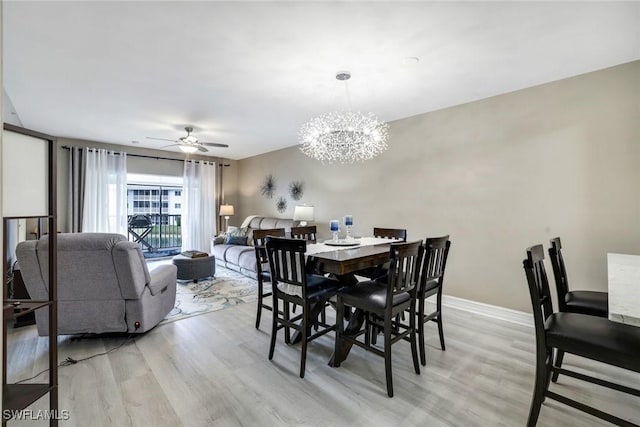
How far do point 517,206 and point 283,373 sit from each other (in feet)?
9.48

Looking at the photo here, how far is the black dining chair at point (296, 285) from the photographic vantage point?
84.9 inches

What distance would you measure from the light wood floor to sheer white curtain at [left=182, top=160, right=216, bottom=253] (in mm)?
3880

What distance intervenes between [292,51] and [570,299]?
2873 millimetres

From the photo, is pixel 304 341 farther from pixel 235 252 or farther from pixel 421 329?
pixel 235 252

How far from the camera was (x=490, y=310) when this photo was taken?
328 cm

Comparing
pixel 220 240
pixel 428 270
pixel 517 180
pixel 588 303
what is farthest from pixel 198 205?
pixel 588 303

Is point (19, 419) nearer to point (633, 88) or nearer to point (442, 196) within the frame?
point (442, 196)

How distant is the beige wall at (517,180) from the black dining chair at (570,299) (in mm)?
838

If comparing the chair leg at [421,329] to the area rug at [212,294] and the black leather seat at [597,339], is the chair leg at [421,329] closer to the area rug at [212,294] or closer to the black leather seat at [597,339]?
the black leather seat at [597,339]

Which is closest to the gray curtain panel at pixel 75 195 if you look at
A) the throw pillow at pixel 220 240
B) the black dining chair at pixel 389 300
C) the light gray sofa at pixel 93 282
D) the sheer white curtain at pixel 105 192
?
the sheer white curtain at pixel 105 192

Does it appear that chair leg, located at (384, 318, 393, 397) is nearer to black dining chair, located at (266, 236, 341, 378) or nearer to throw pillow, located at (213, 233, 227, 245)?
black dining chair, located at (266, 236, 341, 378)

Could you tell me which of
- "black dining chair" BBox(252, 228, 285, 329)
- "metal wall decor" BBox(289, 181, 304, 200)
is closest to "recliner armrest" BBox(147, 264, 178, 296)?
"black dining chair" BBox(252, 228, 285, 329)

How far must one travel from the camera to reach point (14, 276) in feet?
9.76

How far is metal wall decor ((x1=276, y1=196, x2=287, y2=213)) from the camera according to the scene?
6.18m
